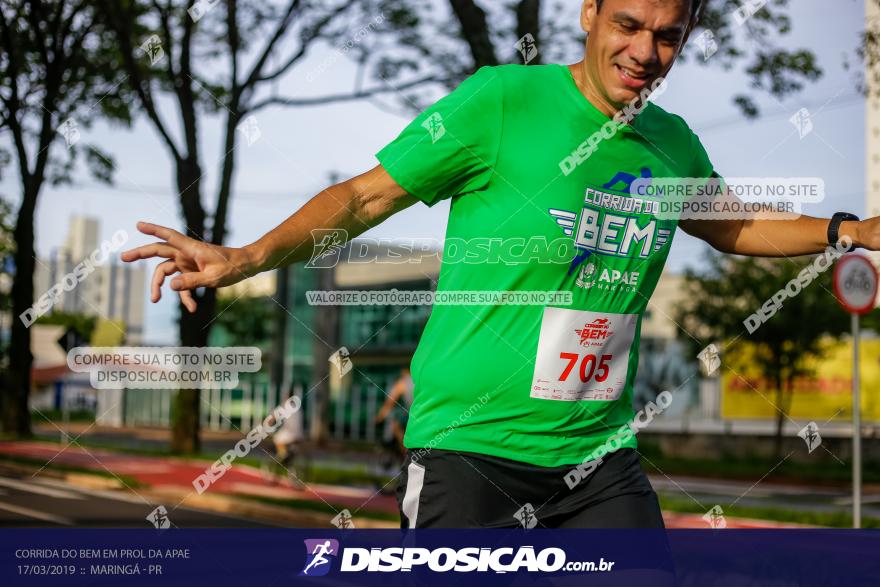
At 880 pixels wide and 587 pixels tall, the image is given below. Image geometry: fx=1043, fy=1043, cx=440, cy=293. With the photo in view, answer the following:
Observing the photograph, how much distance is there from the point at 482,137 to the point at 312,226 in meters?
0.39

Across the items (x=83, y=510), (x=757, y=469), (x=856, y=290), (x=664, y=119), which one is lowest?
(x=757, y=469)

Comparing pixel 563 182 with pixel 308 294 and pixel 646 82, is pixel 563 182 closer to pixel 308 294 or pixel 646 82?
pixel 646 82

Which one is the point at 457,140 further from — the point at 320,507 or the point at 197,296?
the point at 197,296

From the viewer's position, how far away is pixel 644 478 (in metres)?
2.20

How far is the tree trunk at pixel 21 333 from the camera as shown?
1359cm

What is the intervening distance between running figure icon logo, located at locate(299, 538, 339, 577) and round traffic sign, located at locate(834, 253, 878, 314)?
4846 millimetres

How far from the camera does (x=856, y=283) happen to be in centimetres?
650

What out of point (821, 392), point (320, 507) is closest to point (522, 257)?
point (320, 507)

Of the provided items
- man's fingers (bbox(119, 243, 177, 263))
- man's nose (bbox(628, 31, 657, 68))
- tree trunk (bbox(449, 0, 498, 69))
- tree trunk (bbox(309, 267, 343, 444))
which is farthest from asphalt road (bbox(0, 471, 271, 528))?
tree trunk (bbox(309, 267, 343, 444))

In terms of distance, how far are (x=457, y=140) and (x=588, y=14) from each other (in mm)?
474

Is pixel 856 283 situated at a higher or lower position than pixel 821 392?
higher

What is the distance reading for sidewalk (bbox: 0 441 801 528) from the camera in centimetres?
935

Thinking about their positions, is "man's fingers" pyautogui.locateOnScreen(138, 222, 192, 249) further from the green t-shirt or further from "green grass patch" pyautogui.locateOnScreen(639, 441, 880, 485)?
"green grass patch" pyautogui.locateOnScreen(639, 441, 880, 485)

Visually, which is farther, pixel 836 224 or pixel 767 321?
pixel 767 321
